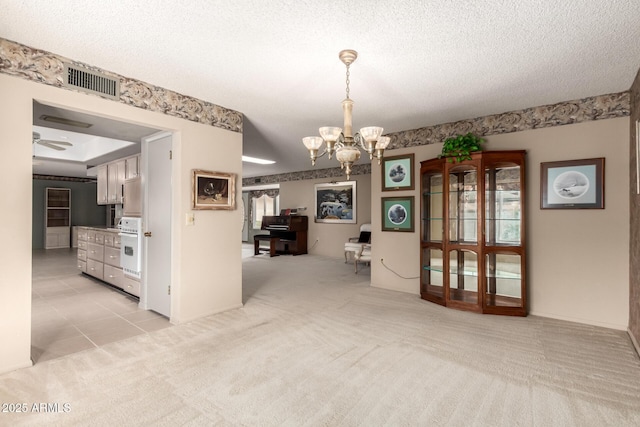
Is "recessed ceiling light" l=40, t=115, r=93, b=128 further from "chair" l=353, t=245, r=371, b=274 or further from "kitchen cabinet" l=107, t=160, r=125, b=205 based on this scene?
"chair" l=353, t=245, r=371, b=274

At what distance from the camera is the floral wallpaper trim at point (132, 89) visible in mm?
2320

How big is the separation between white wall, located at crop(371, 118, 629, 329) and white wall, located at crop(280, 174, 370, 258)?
4.21m

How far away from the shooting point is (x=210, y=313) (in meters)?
3.60

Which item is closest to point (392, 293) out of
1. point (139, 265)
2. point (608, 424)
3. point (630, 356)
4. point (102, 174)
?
point (630, 356)

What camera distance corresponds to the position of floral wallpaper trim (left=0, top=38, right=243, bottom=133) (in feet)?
7.61

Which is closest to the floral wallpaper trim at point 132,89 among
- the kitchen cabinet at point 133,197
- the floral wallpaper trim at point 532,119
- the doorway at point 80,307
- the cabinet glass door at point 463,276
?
the doorway at point 80,307

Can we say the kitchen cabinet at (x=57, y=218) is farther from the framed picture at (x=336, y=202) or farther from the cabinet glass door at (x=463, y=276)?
the cabinet glass door at (x=463, y=276)

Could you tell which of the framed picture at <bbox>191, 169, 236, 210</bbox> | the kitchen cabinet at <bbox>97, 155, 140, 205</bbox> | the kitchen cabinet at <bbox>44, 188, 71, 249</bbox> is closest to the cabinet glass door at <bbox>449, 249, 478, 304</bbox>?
the framed picture at <bbox>191, 169, 236, 210</bbox>

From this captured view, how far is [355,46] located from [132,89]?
217 centimetres

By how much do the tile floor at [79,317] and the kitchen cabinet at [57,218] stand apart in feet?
17.7

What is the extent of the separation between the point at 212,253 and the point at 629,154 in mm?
4649

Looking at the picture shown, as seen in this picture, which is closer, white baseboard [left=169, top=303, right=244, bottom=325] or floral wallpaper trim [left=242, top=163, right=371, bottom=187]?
white baseboard [left=169, top=303, right=244, bottom=325]

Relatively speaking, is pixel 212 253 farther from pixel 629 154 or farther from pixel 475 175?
pixel 629 154

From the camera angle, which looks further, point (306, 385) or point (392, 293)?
point (392, 293)
